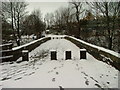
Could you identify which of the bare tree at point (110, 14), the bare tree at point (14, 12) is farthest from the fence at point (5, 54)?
the bare tree at point (14, 12)

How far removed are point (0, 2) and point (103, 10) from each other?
681 inches

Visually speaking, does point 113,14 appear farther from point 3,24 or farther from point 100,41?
point 3,24

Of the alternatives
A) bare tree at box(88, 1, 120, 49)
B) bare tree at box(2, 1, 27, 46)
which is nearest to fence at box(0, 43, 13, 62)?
bare tree at box(88, 1, 120, 49)

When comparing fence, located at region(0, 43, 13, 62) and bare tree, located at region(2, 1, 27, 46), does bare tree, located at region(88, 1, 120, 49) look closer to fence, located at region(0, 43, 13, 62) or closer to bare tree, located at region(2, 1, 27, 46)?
fence, located at region(0, 43, 13, 62)

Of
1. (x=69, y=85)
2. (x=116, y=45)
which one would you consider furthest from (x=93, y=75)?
(x=116, y=45)

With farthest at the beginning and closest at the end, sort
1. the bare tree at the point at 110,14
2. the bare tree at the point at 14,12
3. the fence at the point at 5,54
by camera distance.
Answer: the bare tree at the point at 14,12, the bare tree at the point at 110,14, the fence at the point at 5,54

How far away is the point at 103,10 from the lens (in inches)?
709

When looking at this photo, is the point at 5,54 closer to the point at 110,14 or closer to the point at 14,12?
the point at 110,14

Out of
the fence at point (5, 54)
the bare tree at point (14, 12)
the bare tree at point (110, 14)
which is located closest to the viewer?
the fence at point (5, 54)

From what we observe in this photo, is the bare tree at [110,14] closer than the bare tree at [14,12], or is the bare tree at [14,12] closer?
the bare tree at [110,14]

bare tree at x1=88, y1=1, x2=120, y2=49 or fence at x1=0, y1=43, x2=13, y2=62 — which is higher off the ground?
bare tree at x1=88, y1=1, x2=120, y2=49

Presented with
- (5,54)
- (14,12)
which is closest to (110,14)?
(5,54)

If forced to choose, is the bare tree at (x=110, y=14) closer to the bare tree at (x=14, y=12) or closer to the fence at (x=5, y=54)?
the fence at (x=5, y=54)

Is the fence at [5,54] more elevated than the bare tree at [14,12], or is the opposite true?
the bare tree at [14,12]
